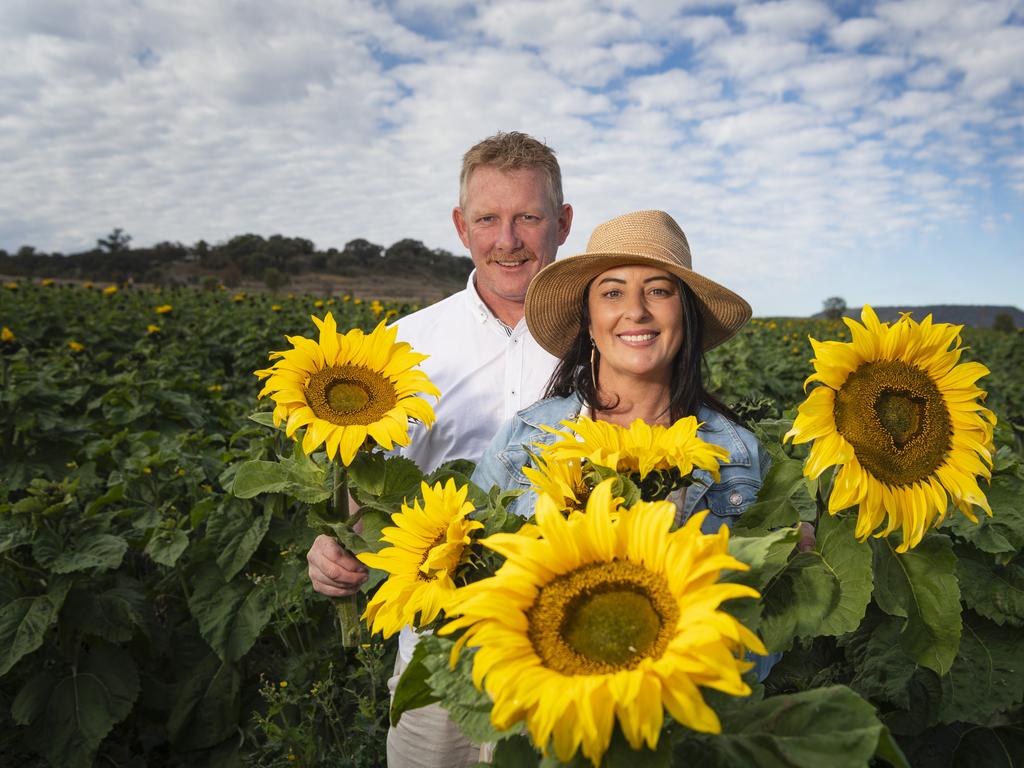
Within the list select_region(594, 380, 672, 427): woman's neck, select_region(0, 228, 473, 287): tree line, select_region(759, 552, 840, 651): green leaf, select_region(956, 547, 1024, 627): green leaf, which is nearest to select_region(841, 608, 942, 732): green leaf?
select_region(956, 547, 1024, 627): green leaf

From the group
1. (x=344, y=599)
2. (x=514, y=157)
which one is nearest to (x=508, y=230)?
(x=514, y=157)

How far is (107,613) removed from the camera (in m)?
3.10

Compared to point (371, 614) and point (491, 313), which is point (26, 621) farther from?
point (371, 614)

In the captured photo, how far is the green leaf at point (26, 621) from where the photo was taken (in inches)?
112

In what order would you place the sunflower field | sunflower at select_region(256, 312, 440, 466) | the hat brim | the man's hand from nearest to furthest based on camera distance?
the sunflower field < sunflower at select_region(256, 312, 440, 466) < the man's hand < the hat brim

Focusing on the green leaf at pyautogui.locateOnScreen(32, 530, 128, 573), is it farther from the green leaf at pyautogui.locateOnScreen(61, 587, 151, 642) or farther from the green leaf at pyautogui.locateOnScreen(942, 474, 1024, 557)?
the green leaf at pyautogui.locateOnScreen(942, 474, 1024, 557)

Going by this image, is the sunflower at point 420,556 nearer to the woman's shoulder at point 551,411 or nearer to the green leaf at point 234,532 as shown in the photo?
the woman's shoulder at point 551,411

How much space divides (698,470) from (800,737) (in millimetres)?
1149

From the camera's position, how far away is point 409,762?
2.60m

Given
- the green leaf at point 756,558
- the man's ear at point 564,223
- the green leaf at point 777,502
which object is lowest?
the green leaf at point 777,502

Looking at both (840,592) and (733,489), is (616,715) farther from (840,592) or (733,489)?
(733,489)

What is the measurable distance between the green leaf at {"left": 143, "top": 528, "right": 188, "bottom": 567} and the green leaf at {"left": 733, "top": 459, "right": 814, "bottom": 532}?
2.40 m

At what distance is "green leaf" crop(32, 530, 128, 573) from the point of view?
2898 mm

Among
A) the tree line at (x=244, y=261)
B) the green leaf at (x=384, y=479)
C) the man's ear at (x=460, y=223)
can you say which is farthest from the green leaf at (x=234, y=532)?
the tree line at (x=244, y=261)
